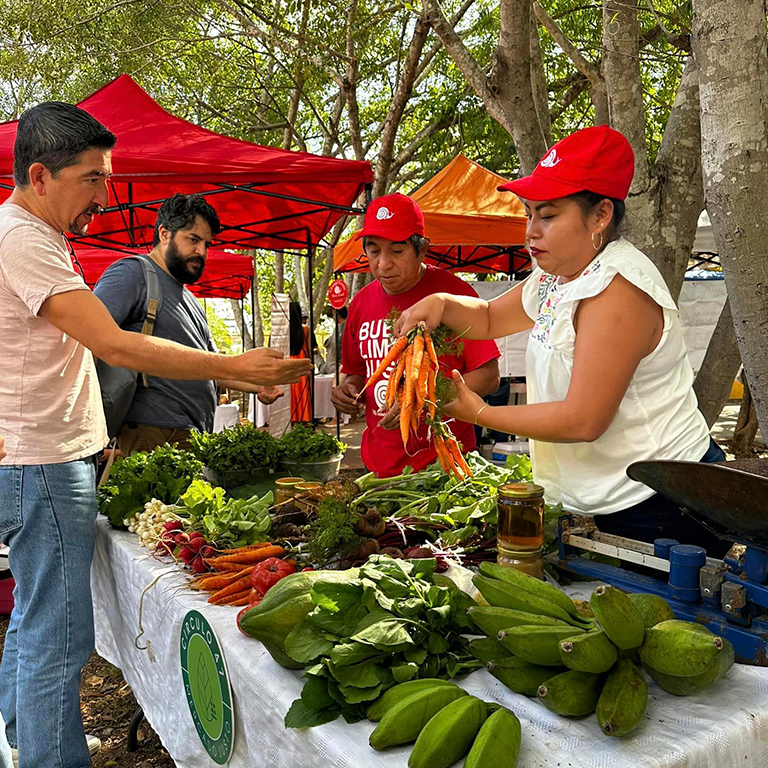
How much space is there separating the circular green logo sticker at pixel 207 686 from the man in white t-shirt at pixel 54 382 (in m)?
0.67

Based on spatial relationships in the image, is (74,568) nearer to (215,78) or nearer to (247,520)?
(247,520)

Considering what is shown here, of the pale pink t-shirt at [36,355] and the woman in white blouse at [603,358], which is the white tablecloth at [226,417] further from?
the woman in white blouse at [603,358]

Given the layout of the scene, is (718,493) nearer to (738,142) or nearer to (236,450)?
(738,142)

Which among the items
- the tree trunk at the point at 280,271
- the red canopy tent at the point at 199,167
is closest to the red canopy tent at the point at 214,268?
the tree trunk at the point at 280,271

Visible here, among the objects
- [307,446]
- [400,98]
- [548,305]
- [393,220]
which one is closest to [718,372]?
[393,220]

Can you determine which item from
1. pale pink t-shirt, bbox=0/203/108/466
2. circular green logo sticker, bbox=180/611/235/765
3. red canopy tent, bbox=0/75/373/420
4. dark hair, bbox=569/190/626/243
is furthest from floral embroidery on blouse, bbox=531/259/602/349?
red canopy tent, bbox=0/75/373/420

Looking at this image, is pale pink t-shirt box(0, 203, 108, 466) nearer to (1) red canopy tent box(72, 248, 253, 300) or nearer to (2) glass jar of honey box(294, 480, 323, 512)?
(2) glass jar of honey box(294, 480, 323, 512)

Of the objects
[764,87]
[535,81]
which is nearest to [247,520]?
[764,87]

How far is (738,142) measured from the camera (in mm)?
2412

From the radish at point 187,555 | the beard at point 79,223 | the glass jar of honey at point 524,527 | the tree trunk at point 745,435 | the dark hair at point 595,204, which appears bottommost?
the tree trunk at point 745,435

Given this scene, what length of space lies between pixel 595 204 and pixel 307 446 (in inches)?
73.6

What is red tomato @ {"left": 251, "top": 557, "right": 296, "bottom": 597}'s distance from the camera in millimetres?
1852

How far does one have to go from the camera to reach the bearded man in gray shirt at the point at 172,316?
338 centimetres

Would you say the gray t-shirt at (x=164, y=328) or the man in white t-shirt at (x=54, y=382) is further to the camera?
the gray t-shirt at (x=164, y=328)
